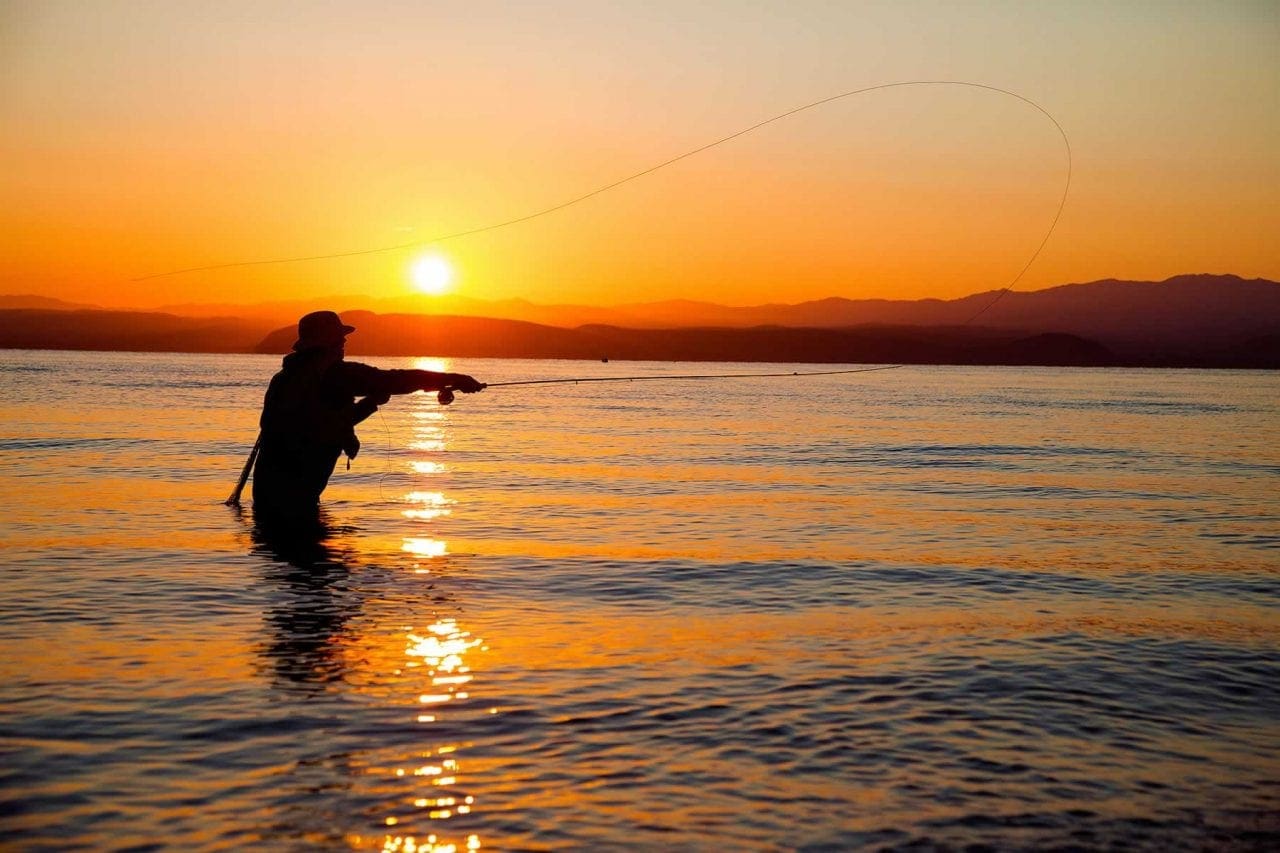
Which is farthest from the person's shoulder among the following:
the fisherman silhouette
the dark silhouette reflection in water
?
the dark silhouette reflection in water

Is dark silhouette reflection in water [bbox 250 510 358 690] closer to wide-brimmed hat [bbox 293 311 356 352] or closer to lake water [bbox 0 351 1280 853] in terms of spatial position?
lake water [bbox 0 351 1280 853]

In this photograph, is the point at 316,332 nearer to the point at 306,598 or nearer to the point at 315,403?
the point at 315,403

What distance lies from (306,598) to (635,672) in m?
4.26

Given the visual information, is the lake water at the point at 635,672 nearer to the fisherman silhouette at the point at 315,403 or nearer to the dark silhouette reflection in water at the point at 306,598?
the dark silhouette reflection in water at the point at 306,598

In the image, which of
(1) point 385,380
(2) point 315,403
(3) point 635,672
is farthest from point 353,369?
(3) point 635,672

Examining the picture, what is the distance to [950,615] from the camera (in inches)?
469

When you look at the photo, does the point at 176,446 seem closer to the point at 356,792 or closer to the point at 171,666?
the point at 171,666

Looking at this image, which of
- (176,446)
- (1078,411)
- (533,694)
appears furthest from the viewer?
(1078,411)

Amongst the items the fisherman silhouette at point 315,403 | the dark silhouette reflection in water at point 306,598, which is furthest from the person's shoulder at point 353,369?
the dark silhouette reflection in water at point 306,598

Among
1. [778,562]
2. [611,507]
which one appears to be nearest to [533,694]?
[778,562]

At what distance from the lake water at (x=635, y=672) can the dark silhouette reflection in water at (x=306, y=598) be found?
59 millimetres

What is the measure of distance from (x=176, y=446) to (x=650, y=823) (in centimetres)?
2915

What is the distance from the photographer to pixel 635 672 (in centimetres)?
936

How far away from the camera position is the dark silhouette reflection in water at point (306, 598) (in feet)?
30.7
